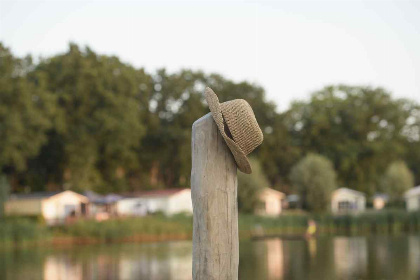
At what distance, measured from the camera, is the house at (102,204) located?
175ft

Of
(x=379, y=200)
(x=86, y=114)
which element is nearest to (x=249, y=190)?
(x=86, y=114)

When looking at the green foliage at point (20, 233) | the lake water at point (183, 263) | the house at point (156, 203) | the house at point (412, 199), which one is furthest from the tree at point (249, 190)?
the green foliage at point (20, 233)

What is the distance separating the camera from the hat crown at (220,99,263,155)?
530cm

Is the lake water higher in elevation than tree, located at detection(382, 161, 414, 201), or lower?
lower

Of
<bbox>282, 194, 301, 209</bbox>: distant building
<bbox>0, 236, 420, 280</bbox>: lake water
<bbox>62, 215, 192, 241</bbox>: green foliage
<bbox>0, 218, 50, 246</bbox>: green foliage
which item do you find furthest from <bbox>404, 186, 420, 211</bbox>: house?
<bbox>0, 218, 50, 246</bbox>: green foliage

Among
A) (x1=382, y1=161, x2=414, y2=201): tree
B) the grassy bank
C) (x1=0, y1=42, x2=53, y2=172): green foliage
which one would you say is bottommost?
the grassy bank

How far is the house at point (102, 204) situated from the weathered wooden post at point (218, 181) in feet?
155

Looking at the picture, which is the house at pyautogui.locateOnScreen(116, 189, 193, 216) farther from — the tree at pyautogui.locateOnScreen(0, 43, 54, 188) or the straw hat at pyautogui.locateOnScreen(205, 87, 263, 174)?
the straw hat at pyautogui.locateOnScreen(205, 87, 263, 174)

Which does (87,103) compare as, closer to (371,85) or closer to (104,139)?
(104,139)

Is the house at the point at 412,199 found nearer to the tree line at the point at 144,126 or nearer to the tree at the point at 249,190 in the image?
the tree line at the point at 144,126

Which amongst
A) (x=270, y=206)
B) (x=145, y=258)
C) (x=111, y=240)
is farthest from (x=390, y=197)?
(x=145, y=258)

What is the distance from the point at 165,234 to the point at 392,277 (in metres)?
25.7

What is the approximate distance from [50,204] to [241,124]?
47.9 metres

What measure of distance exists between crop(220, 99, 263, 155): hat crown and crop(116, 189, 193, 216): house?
50.6 meters
